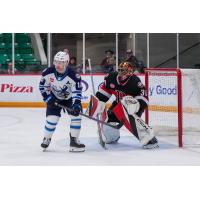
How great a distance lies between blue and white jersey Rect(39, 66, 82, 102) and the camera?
476cm

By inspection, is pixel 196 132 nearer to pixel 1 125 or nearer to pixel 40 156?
pixel 40 156

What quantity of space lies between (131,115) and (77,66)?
570 centimetres

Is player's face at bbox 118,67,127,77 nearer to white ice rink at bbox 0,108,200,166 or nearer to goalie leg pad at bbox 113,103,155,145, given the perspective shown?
goalie leg pad at bbox 113,103,155,145

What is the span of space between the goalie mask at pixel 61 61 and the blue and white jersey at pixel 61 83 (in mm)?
46

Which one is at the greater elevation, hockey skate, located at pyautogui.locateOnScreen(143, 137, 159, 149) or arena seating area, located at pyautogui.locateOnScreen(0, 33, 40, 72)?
arena seating area, located at pyautogui.locateOnScreen(0, 33, 40, 72)

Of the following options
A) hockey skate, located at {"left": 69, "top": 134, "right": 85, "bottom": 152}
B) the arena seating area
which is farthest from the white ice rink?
the arena seating area

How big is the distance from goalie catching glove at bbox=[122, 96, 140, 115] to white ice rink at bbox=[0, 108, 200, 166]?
0.36 m

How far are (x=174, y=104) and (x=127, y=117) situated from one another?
1.27m

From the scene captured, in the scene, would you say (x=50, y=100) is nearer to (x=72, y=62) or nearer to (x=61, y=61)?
(x=61, y=61)

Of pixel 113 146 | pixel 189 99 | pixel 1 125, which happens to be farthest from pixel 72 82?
pixel 1 125

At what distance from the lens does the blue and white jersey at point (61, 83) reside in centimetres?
476

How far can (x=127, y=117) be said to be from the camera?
16.7 feet

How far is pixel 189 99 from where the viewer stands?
538 centimetres

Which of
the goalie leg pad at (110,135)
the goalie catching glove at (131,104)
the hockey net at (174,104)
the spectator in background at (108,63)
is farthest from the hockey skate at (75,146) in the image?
the spectator in background at (108,63)
